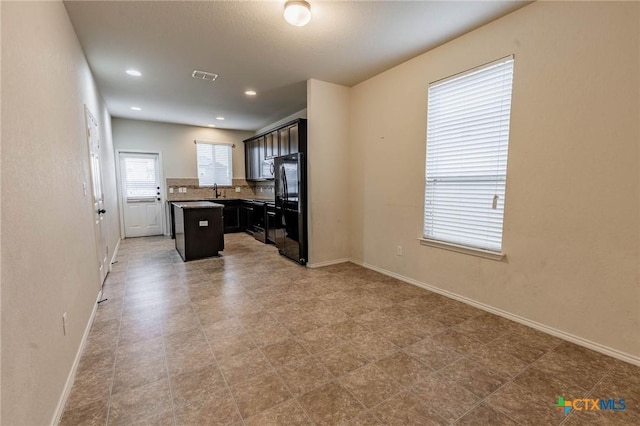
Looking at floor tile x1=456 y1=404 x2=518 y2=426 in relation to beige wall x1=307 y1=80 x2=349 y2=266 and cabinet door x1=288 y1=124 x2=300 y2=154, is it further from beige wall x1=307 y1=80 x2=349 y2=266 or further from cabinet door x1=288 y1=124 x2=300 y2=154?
cabinet door x1=288 y1=124 x2=300 y2=154

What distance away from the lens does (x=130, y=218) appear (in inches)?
255

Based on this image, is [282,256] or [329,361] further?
[282,256]

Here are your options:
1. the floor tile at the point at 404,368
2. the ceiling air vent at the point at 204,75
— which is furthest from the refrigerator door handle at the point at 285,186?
the floor tile at the point at 404,368

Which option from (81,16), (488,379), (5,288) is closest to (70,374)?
(5,288)

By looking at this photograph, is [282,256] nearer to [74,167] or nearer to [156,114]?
[74,167]

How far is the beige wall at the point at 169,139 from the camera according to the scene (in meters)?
6.26

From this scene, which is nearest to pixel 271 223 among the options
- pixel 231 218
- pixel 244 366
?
pixel 231 218

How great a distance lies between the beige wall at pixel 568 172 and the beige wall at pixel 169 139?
19.0 feet

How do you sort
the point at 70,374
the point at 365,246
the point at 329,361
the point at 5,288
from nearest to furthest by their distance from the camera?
the point at 5,288 → the point at 70,374 → the point at 329,361 → the point at 365,246

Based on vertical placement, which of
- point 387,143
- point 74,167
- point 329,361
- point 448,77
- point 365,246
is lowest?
point 329,361

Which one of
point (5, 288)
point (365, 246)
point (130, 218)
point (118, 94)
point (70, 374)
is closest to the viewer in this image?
point (5, 288)

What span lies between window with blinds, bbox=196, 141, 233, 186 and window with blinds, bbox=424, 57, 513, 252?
5.66 m

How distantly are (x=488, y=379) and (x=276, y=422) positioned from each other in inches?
Result: 52.4

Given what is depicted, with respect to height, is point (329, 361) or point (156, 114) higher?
point (156, 114)
